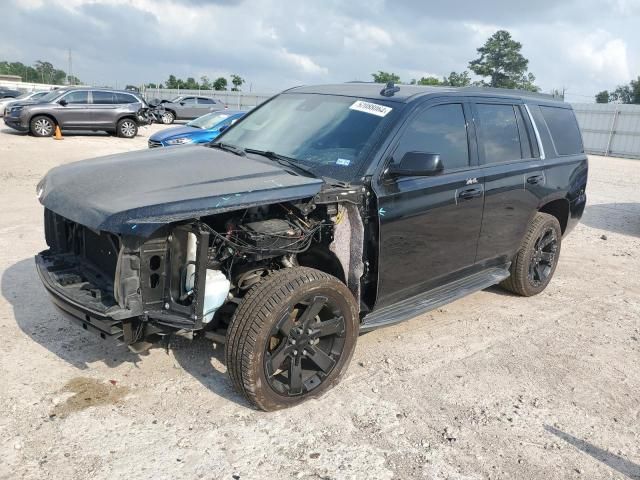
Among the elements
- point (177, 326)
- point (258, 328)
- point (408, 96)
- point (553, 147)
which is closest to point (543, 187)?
point (553, 147)

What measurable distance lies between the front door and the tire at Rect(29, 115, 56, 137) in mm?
16651

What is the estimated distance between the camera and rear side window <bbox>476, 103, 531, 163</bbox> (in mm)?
4534

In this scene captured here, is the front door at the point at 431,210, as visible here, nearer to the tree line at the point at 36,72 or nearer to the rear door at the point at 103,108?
the rear door at the point at 103,108

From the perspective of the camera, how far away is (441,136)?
4.14 meters

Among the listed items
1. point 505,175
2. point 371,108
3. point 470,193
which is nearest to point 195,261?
point 371,108

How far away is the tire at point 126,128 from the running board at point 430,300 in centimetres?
1661

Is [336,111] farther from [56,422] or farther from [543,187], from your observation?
[56,422]

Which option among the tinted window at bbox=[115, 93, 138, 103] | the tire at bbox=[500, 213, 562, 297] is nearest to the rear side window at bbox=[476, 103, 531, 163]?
the tire at bbox=[500, 213, 562, 297]

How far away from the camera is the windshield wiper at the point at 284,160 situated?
3.64 metres

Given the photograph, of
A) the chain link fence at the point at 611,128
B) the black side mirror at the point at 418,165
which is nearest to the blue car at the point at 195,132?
the black side mirror at the point at 418,165

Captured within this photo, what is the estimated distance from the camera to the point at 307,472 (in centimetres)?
284

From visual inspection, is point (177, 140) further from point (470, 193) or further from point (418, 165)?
point (418, 165)

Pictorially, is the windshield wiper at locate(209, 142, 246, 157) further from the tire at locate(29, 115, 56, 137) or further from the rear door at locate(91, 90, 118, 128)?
the rear door at locate(91, 90, 118, 128)

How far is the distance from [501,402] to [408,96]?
2.22 m
